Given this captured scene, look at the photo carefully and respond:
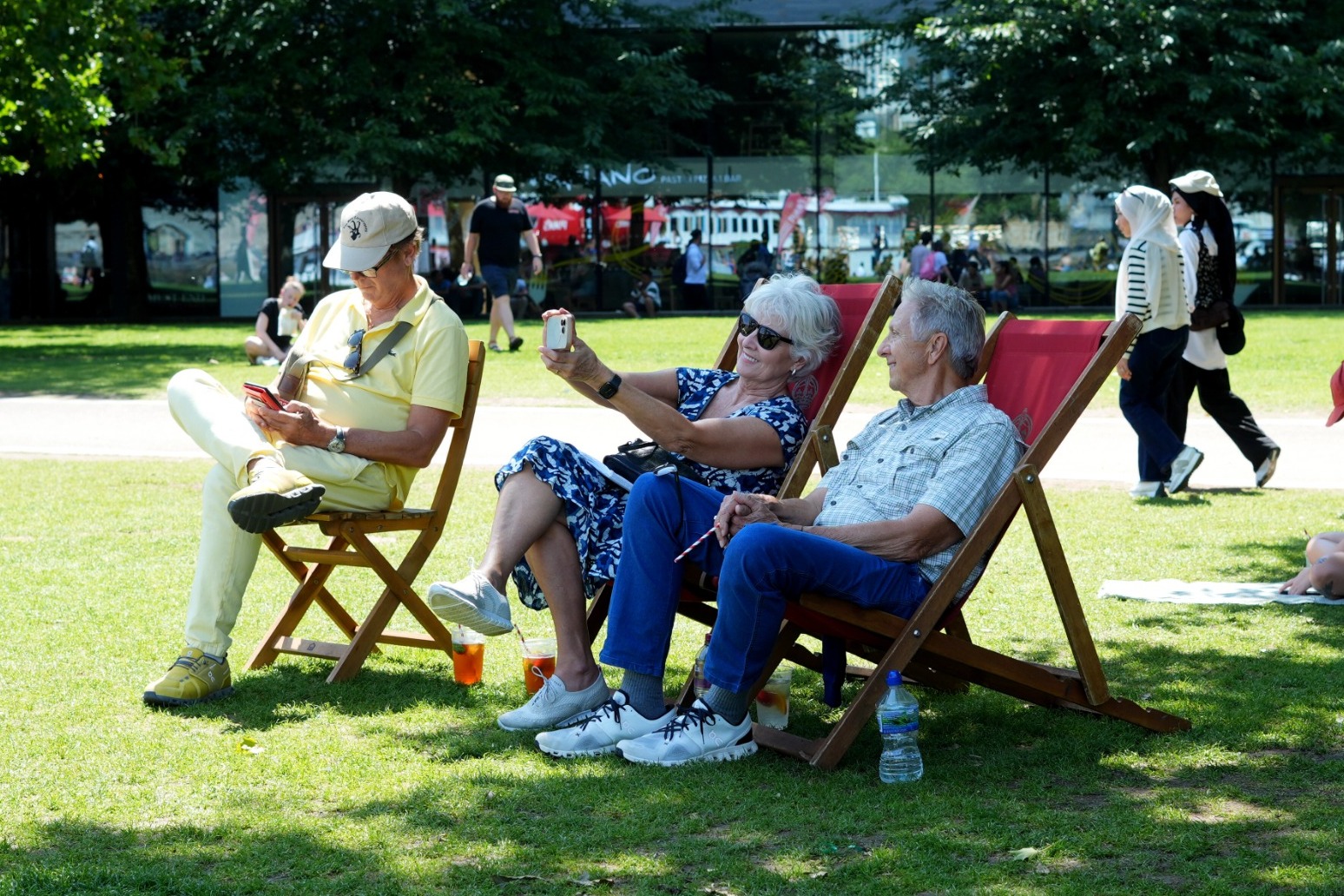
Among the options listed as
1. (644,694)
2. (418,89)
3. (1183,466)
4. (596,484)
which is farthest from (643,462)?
(418,89)

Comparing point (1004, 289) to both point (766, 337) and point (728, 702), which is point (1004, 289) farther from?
point (728, 702)

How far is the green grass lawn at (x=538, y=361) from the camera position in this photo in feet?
45.3

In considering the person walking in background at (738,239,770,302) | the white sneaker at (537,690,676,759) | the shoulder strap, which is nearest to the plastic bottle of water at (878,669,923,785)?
the white sneaker at (537,690,676,759)

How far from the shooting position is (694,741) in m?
4.21

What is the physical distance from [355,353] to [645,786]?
6.29 feet

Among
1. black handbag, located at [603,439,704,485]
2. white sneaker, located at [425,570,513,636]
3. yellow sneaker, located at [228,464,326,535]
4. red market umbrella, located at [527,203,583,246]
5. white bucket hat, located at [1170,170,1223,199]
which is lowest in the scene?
white sneaker, located at [425,570,513,636]

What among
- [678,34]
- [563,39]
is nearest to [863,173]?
[678,34]

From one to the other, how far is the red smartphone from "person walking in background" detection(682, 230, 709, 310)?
27555 mm

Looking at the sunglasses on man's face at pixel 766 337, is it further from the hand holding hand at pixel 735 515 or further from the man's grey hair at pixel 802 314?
the hand holding hand at pixel 735 515

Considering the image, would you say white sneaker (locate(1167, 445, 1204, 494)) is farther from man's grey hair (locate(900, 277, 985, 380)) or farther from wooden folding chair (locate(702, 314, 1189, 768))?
man's grey hair (locate(900, 277, 985, 380))

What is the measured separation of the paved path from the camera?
9547mm

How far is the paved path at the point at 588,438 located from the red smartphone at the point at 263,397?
4.99 m

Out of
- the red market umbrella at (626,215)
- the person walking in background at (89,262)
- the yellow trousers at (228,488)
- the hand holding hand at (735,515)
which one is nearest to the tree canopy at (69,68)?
the red market umbrella at (626,215)

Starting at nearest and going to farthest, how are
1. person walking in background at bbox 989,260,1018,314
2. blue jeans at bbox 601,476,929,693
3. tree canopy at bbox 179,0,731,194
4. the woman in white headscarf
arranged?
blue jeans at bbox 601,476,929,693 < the woman in white headscarf < tree canopy at bbox 179,0,731,194 < person walking in background at bbox 989,260,1018,314
